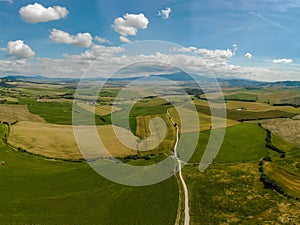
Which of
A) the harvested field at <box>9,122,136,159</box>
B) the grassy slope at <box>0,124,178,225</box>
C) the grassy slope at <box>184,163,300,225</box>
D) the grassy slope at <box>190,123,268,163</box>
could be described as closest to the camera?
the grassy slope at <box>0,124,178,225</box>

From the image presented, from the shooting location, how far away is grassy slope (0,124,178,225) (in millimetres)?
56438

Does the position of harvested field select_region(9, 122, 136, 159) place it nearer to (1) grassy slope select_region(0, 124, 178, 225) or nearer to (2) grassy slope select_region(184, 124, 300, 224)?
(1) grassy slope select_region(0, 124, 178, 225)

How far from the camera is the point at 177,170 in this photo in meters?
87.0

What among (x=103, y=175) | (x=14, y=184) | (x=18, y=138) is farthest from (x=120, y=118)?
(x=14, y=184)

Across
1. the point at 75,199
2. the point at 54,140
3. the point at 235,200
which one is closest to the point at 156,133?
the point at 54,140

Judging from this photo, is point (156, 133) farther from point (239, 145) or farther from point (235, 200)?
point (235, 200)

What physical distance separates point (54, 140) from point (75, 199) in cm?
5972

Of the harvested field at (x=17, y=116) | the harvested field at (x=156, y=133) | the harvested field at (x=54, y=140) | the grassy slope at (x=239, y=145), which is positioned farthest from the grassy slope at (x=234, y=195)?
the harvested field at (x=17, y=116)

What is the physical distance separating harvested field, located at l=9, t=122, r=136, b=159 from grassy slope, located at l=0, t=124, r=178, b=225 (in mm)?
17627

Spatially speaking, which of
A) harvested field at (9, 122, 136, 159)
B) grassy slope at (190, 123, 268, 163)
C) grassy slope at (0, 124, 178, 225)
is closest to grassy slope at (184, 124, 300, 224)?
grassy slope at (190, 123, 268, 163)

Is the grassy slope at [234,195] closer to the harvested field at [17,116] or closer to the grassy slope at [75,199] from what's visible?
the grassy slope at [75,199]

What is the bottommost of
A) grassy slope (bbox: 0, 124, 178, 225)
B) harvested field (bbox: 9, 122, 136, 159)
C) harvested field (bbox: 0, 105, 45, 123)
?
grassy slope (bbox: 0, 124, 178, 225)

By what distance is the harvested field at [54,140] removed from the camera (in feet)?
343

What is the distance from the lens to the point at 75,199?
6531 cm
